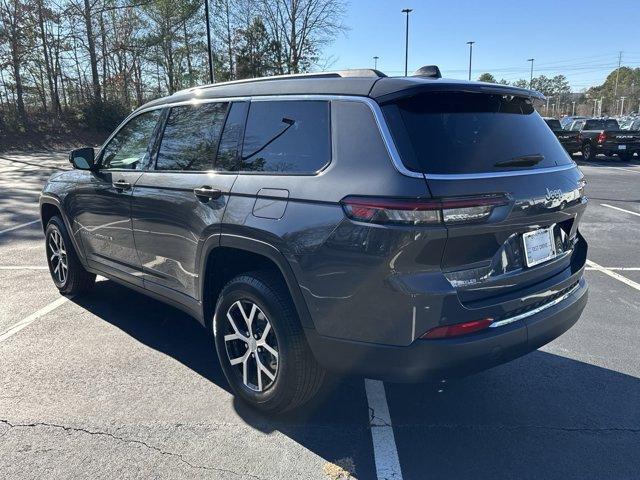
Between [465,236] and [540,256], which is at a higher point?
[465,236]

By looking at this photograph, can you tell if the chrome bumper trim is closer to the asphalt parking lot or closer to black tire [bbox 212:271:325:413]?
the asphalt parking lot

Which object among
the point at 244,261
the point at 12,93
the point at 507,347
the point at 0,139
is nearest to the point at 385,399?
the point at 507,347

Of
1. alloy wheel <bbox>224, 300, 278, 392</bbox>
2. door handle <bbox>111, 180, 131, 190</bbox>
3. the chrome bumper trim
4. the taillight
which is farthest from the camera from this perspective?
door handle <bbox>111, 180, 131, 190</bbox>

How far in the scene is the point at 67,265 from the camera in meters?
4.96

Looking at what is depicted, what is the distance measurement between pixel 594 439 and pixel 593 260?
4173 mm

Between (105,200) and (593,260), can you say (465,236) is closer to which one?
(105,200)

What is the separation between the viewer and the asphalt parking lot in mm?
2596

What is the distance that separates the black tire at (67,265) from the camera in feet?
16.0

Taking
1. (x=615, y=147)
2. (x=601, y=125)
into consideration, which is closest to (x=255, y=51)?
(x=601, y=125)

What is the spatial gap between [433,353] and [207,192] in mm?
1656

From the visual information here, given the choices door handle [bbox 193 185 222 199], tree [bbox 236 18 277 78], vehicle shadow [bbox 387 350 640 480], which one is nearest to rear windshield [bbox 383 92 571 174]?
door handle [bbox 193 185 222 199]

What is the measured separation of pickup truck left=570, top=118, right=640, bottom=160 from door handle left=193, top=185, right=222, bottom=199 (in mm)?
21396

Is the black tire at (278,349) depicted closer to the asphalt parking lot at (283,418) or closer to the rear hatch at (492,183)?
the asphalt parking lot at (283,418)

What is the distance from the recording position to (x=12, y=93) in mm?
27703
